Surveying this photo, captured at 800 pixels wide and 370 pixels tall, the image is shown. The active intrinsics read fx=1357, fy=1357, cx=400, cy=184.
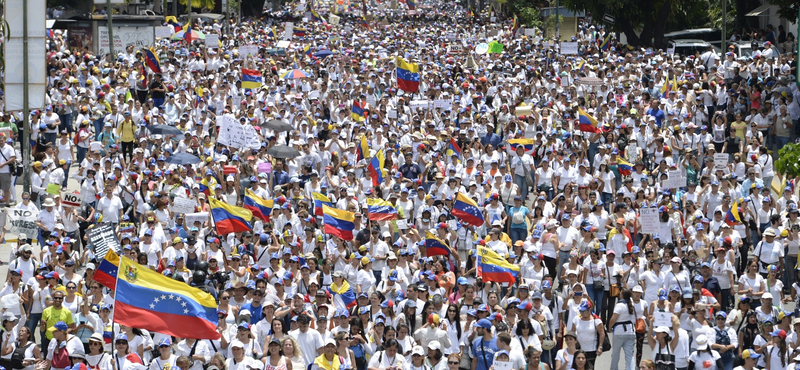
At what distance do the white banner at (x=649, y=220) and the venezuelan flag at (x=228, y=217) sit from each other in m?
5.12

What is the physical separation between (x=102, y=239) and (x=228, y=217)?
170cm

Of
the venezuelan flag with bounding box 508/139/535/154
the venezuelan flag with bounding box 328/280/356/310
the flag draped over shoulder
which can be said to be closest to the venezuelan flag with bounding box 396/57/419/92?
the flag draped over shoulder

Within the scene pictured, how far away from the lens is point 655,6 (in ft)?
139

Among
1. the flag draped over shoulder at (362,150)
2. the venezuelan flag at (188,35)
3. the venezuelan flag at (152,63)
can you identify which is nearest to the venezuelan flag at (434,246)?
the flag draped over shoulder at (362,150)

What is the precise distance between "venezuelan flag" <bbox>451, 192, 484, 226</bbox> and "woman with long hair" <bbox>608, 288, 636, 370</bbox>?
3893mm

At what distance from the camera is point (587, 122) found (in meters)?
23.4

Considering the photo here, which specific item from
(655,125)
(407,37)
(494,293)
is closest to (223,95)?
(655,125)

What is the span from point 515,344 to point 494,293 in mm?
1483

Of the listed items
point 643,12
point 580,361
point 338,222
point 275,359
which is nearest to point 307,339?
point 275,359

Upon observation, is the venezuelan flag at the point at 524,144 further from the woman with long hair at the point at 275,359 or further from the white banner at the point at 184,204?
the woman with long hair at the point at 275,359

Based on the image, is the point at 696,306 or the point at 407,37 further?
the point at 407,37

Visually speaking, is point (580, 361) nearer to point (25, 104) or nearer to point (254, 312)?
point (254, 312)

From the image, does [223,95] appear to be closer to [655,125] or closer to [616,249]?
[655,125]

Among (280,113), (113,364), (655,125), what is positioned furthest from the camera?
(280,113)
